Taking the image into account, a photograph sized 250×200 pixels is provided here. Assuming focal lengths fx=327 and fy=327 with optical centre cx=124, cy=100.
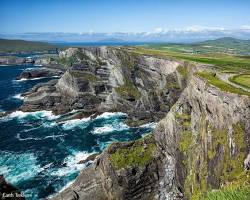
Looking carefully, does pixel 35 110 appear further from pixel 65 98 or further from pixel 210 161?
pixel 210 161

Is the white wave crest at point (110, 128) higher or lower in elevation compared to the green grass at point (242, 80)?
lower

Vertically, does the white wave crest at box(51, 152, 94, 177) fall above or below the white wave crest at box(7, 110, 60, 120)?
below

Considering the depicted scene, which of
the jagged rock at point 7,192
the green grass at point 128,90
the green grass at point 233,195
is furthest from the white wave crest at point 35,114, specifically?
the green grass at point 233,195

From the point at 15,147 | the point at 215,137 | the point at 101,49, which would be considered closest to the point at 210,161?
the point at 215,137

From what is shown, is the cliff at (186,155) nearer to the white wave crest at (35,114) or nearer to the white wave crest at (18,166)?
the white wave crest at (18,166)

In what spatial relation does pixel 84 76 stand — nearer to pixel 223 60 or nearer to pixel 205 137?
pixel 223 60

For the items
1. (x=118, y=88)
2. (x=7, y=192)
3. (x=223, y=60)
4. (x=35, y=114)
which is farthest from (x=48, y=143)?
(x=7, y=192)

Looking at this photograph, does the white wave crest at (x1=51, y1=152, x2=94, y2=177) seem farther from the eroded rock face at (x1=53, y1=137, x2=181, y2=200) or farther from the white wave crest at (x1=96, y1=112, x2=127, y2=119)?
the white wave crest at (x1=96, y1=112, x2=127, y2=119)

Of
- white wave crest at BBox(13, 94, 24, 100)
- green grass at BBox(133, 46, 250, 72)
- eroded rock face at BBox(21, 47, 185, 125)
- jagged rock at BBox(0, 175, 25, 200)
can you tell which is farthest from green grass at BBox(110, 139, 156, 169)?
white wave crest at BBox(13, 94, 24, 100)
